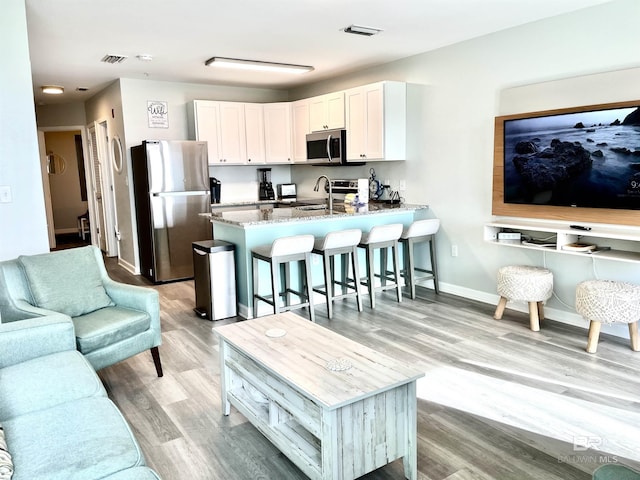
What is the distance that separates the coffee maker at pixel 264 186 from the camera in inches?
287

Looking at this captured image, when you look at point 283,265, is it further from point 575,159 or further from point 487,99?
point 575,159

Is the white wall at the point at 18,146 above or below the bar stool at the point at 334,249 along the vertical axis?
above

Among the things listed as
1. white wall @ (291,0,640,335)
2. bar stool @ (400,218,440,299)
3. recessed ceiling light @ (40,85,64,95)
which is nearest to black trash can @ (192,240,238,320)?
bar stool @ (400,218,440,299)

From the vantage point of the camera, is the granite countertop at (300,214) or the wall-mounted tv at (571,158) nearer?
the wall-mounted tv at (571,158)

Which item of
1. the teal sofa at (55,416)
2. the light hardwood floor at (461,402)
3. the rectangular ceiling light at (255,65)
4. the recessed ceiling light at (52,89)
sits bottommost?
the light hardwood floor at (461,402)

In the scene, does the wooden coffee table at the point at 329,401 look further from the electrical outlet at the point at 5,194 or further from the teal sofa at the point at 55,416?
the electrical outlet at the point at 5,194

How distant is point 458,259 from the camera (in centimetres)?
503

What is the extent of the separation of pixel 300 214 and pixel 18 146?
239 cm

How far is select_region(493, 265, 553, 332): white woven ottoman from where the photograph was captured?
390 cm

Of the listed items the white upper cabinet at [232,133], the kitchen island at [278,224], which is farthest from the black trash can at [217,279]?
the white upper cabinet at [232,133]

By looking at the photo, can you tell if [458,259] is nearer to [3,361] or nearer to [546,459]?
[546,459]

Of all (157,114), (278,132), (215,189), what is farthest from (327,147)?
(157,114)

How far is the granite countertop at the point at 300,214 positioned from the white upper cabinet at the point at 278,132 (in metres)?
1.84

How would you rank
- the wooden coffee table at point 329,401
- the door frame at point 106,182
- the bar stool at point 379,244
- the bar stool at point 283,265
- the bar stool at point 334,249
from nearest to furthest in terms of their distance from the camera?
the wooden coffee table at point 329,401 → the bar stool at point 283,265 → the bar stool at point 334,249 → the bar stool at point 379,244 → the door frame at point 106,182
